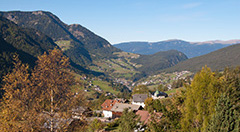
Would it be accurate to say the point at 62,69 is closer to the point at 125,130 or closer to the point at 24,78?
the point at 24,78

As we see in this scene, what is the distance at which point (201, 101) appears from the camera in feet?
85.3

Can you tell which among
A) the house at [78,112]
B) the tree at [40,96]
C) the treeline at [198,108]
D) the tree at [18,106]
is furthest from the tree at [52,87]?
the treeline at [198,108]

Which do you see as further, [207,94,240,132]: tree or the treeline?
the treeline

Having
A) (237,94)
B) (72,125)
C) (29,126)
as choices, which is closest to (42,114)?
(29,126)

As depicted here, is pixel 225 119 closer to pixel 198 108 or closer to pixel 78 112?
pixel 198 108

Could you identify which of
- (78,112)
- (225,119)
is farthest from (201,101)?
(78,112)

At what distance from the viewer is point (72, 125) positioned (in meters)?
16.2

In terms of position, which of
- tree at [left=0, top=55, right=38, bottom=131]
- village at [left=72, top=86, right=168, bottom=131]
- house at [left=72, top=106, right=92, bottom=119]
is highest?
tree at [left=0, top=55, right=38, bottom=131]

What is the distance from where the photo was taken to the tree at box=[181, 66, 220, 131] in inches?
1005

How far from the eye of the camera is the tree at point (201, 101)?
83.7 ft

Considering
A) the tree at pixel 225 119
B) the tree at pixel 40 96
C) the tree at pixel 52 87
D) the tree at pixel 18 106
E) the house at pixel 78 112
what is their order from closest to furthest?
1. the tree at pixel 18 106
2. the tree at pixel 40 96
3. the tree at pixel 52 87
4. the house at pixel 78 112
5. the tree at pixel 225 119

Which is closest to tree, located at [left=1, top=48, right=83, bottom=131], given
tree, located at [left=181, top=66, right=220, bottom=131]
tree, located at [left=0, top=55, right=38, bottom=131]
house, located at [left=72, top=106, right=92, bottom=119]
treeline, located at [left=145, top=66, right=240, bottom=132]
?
tree, located at [left=0, top=55, right=38, bottom=131]

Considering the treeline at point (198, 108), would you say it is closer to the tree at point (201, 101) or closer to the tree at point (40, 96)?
the tree at point (201, 101)

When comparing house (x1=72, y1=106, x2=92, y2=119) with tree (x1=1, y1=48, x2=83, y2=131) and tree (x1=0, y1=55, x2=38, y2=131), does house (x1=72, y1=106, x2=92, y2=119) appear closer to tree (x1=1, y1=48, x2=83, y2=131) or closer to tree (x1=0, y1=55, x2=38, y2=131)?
tree (x1=1, y1=48, x2=83, y2=131)
